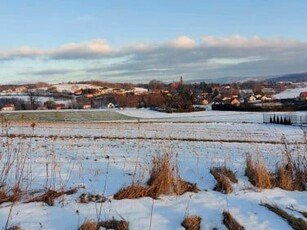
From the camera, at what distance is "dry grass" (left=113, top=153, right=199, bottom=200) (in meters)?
7.64

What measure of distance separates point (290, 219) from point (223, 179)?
1945mm

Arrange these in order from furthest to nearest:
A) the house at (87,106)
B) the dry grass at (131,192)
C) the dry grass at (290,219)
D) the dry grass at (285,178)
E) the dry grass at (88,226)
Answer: the house at (87,106)
the dry grass at (285,178)
the dry grass at (131,192)
the dry grass at (290,219)
the dry grass at (88,226)

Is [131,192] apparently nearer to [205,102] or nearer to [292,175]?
[292,175]

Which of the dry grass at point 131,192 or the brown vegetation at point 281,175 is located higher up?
the dry grass at point 131,192

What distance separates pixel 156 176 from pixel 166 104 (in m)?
102

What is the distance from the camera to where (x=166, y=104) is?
110500mm

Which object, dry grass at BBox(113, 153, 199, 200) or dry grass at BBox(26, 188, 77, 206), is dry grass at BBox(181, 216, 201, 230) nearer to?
dry grass at BBox(113, 153, 199, 200)

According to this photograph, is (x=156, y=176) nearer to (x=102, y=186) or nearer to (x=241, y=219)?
(x=102, y=186)

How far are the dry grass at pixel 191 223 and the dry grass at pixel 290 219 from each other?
4.75ft

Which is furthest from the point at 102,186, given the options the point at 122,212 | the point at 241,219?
the point at 241,219

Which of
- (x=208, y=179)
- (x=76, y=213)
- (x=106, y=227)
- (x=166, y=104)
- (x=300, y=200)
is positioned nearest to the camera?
(x=106, y=227)

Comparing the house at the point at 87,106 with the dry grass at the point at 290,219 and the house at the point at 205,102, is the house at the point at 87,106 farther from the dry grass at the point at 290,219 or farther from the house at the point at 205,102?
the dry grass at the point at 290,219

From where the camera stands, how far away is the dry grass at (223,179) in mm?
8312

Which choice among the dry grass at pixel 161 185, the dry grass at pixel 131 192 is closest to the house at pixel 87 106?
the dry grass at pixel 161 185
